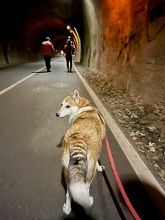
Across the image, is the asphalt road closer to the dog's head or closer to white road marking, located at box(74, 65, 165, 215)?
white road marking, located at box(74, 65, 165, 215)

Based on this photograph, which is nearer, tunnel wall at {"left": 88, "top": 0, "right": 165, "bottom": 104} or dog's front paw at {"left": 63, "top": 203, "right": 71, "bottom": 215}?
dog's front paw at {"left": 63, "top": 203, "right": 71, "bottom": 215}

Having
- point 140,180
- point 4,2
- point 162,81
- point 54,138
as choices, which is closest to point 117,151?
point 140,180

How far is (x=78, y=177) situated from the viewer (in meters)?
1.48

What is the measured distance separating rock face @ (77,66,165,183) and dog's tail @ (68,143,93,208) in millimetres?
1566

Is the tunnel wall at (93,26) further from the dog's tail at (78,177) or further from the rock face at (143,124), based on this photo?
the dog's tail at (78,177)

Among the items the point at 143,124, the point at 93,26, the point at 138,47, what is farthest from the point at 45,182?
the point at 93,26

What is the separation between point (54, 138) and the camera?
133 inches

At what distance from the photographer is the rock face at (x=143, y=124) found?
292cm

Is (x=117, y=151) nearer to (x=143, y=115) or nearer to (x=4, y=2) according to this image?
(x=143, y=115)

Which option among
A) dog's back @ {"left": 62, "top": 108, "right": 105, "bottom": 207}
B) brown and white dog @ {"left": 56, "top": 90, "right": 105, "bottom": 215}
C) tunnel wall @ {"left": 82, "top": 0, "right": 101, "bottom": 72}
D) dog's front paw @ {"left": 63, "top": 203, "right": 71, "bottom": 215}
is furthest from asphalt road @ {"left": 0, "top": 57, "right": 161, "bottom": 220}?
tunnel wall @ {"left": 82, "top": 0, "right": 101, "bottom": 72}

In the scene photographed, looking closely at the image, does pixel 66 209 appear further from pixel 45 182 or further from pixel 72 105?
pixel 72 105

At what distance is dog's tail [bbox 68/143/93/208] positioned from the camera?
1.39 meters

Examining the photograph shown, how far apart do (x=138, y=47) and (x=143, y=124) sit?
399cm

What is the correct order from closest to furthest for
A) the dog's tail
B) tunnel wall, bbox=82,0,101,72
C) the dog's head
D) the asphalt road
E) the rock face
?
the dog's tail
the asphalt road
the rock face
the dog's head
tunnel wall, bbox=82,0,101,72
